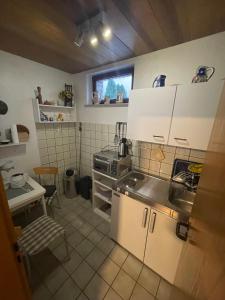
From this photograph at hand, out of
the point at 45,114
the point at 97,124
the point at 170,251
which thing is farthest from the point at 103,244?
the point at 45,114

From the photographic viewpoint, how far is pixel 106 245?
1621 millimetres

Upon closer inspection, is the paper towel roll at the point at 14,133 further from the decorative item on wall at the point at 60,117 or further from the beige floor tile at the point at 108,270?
the beige floor tile at the point at 108,270

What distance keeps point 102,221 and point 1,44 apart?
247cm

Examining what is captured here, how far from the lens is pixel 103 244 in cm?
163

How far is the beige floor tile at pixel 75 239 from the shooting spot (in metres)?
1.63

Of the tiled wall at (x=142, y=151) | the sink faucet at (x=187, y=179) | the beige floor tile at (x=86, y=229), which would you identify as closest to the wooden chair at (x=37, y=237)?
the beige floor tile at (x=86, y=229)

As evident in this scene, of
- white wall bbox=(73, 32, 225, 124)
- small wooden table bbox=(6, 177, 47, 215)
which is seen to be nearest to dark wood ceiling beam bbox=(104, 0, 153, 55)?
white wall bbox=(73, 32, 225, 124)

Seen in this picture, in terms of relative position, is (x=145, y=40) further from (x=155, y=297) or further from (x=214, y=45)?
(x=155, y=297)

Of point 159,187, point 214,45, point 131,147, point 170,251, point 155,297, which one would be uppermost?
point 214,45

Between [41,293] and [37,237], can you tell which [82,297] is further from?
[37,237]

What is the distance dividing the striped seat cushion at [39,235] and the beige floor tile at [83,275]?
443mm

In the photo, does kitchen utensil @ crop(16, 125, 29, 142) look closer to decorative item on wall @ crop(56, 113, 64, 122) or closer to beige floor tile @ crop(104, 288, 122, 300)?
decorative item on wall @ crop(56, 113, 64, 122)

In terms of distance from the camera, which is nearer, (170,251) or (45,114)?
(170,251)

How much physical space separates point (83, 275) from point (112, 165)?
44.7 inches
